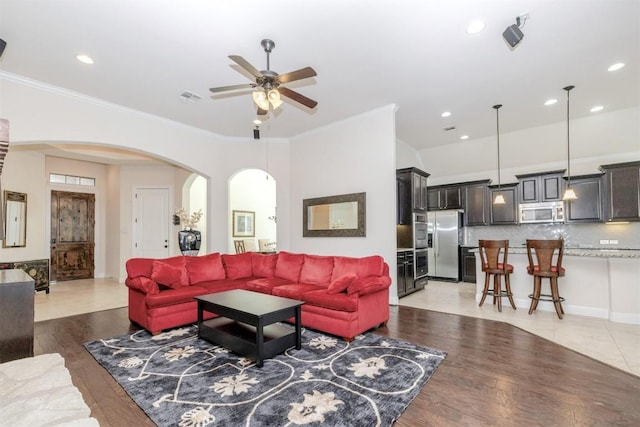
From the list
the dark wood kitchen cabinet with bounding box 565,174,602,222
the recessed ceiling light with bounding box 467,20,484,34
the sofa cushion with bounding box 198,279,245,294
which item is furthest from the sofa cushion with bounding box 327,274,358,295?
the dark wood kitchen cabinet with bounding box 565,174,602,222

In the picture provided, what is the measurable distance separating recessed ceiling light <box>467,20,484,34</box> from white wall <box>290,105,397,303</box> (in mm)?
1933

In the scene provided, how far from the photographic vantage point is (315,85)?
4.38m

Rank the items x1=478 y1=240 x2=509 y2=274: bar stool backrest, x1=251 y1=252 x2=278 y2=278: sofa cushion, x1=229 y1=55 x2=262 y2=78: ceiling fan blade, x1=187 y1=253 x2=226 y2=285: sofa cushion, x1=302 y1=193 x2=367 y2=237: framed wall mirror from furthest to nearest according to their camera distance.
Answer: x1=302 y1=193 x2=367 y2=237: framed wall mirror → x1=251 y1=252 x2=278 y2=278: sofa cushion → x1=478 y1=240 x2=509 y2=274: bar stool backrest → x1=187 y1=253 x2=226 y2=285: sofa cushion → x1=229 y1=55 x2=262 y2=78: ceiling fan blade

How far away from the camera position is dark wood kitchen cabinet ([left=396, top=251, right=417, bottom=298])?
5504mm

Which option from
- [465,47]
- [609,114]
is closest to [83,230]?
[465,47]

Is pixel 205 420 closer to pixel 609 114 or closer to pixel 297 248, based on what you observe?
pixel 297 248

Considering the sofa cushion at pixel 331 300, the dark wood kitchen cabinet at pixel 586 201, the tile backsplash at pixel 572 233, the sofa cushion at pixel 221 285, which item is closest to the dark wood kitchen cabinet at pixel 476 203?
the tile backsplash at pixel 572 233

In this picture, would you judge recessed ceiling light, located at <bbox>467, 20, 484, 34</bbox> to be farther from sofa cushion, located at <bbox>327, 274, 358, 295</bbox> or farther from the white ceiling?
sofa cushion, located at <bbox>327, 274, 358, 295</bbox>

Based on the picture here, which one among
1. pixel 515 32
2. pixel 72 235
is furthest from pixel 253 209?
pixel 515 32

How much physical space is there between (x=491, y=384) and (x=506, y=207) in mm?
5652

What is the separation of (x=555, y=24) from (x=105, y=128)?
6203 mm

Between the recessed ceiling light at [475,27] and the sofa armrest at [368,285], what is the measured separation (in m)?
2.97

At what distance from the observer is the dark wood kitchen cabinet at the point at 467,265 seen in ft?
23.8

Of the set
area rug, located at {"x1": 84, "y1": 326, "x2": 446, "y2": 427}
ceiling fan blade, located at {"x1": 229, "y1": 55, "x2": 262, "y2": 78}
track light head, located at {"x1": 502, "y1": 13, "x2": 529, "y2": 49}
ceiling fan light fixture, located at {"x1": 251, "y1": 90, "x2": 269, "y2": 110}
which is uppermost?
track light head, located at {"x1": 502, "y1": 13, "x2": 529, "y2": 49}
